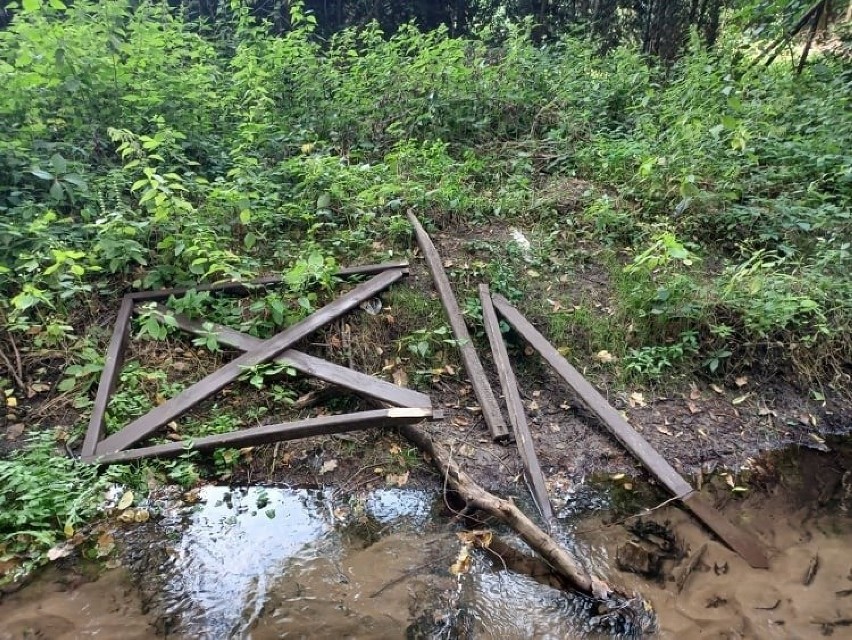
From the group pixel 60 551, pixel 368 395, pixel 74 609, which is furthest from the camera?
pixel 368 395

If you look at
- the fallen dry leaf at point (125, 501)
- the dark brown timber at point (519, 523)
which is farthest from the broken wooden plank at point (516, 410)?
the fallen dry leaf at point (125, 501)

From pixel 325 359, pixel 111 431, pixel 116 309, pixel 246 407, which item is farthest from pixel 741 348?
pixel 116 309

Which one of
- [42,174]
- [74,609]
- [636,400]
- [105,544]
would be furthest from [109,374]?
[636,400]

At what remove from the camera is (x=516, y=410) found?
4.12m

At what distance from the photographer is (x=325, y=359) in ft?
14.6

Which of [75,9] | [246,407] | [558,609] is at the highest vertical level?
[75,9]

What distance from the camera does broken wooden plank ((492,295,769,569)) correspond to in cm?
337

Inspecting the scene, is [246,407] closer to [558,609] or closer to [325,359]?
[325,359]

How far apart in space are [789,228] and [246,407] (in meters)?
5.92

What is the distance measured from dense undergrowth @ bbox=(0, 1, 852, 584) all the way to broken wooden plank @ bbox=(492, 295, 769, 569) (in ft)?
1.31

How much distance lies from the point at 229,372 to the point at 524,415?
2.40 m

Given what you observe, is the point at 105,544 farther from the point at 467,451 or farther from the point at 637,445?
the point at 637,445

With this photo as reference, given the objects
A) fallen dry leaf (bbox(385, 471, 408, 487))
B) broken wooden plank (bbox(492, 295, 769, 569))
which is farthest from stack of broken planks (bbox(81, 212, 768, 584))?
fallen dry leaf (bbox(385, 471, 408, 487))

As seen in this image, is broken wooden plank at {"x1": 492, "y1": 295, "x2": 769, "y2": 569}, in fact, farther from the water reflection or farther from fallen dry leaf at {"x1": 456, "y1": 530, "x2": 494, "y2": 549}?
the water reflection
